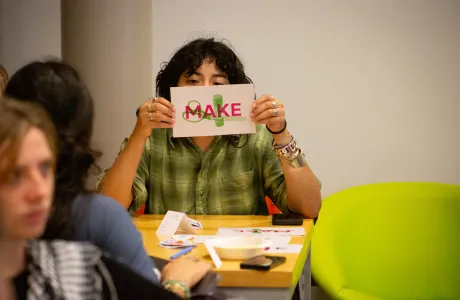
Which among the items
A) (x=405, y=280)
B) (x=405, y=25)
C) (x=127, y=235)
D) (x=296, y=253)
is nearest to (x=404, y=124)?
(x=405, y=25)

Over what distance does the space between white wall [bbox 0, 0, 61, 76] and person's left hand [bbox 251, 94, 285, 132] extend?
1943 mm

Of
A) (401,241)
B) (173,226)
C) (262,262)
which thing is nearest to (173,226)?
(173,226)

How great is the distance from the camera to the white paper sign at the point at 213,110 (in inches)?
112

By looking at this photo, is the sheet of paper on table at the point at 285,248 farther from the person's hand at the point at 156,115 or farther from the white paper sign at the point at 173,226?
the person's hand at the point at 156,115

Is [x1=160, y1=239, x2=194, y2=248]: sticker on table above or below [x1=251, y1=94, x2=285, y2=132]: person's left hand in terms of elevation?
below

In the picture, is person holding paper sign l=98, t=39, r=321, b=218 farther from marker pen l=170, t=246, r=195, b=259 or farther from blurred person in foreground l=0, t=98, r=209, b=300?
blurred person in foreground l=0, t=98, r=209, b=300

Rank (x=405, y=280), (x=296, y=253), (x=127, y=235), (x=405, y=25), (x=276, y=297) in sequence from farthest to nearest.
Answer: (x=405, y=25) < (x=405, y=280) < (x=296, y=253) < (x=276, y=297) < (x=127, y=235)

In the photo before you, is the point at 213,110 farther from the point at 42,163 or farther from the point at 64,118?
the point at 42,163

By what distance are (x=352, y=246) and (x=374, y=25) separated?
1300 millimetres

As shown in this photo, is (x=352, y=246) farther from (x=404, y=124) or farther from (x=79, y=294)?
(x=79, y=294)

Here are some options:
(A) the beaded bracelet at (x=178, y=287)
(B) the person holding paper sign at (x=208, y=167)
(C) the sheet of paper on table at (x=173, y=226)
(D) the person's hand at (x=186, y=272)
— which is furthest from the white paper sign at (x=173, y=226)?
(A) the beaded bracelet at (x=178, y=287)

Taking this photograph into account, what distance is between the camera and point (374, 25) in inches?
155

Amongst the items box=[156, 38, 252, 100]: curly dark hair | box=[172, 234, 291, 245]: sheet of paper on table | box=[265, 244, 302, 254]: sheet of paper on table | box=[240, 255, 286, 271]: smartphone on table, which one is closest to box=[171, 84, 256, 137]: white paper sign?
box=[156, 38, 252, 100]: curly dark hair

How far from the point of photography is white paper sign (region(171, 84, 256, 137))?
2844mm
